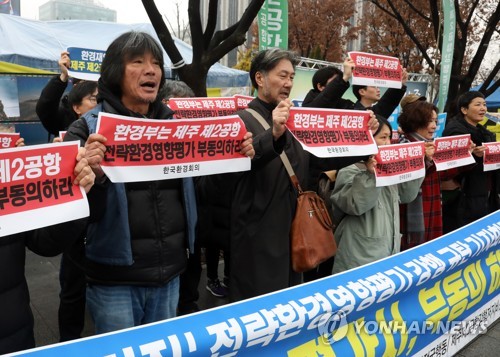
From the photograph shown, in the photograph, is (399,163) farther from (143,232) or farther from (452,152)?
(143,232)

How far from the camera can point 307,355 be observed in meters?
1.85

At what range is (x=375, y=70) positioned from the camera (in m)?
2.99

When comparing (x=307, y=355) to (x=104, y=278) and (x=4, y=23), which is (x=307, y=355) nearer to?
(x=104, y=278)

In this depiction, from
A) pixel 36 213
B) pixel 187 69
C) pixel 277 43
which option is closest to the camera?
pixel 36 213

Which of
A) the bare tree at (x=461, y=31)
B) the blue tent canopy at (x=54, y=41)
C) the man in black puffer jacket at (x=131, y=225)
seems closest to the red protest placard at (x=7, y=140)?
the man in black puffer jacket at (x=131, y=225)

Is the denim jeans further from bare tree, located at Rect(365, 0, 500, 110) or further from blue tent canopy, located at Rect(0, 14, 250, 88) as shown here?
bare tree, located at Rect(365, 0, 500, 110)

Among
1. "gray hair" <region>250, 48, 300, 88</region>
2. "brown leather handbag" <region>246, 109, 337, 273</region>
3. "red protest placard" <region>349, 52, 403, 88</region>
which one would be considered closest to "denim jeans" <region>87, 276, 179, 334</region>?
"brown leather handbag" <region>246, 109, 337, 273</region>

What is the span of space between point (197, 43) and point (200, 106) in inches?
79.4

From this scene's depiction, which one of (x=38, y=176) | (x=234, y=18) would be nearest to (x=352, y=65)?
(x=38, y=176)

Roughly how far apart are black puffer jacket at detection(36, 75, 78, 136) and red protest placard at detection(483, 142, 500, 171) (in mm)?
3384

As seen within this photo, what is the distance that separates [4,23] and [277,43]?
6326mm

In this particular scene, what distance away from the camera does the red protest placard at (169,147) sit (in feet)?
5.53

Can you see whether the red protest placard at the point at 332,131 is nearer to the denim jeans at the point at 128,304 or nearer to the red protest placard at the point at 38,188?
the denim jeans at the point at 128,304

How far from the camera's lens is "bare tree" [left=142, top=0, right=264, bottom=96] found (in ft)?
18.7
